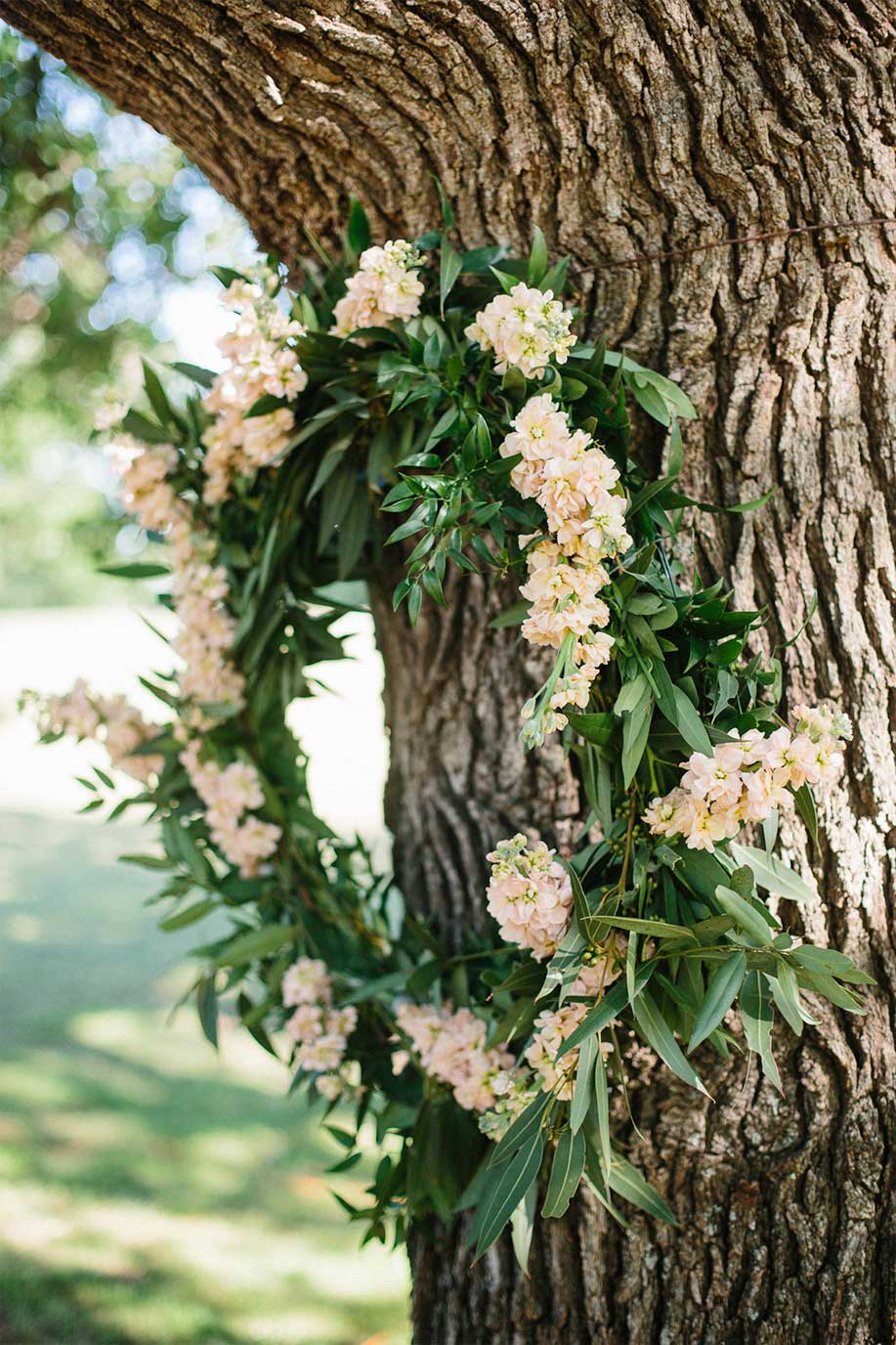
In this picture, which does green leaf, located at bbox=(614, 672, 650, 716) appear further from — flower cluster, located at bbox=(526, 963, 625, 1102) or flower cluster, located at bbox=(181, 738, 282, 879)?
flower cluster, located at bbox=(181, 738, 282, 879)

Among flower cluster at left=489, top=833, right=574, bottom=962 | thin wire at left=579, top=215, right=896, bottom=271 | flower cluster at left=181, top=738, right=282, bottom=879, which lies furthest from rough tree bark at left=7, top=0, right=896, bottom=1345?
flower cluster at left=181, top=738, right=282, bottom=879

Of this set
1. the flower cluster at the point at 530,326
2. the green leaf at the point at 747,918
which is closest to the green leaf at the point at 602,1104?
the green leaf at the point at 747,918

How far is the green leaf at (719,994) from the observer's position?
1073mm

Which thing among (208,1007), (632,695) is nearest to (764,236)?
(632,695)

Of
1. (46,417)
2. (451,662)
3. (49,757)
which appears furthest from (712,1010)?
(49,757)

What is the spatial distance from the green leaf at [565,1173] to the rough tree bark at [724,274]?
0.83 feet

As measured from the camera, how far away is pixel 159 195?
379cm

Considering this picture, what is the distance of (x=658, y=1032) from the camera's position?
115cm

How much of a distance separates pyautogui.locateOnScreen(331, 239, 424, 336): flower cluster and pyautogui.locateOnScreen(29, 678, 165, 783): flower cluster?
76cm

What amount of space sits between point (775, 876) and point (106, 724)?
3.61 ft

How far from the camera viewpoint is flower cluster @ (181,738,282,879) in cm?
163

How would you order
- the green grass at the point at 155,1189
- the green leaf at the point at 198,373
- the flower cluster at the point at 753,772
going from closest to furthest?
the flower cluster at the point at 753,772 → the green leaf at the point at 198,373 → the green grass at the point at 155,1189

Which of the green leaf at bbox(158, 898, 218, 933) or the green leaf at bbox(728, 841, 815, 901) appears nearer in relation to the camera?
the green leaf at bbox(728, 841, 815, 901)

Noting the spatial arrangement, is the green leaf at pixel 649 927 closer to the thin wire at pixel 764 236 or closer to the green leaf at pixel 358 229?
the thin wire at pixel 764 236
